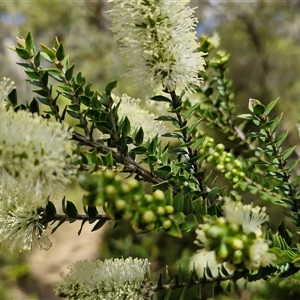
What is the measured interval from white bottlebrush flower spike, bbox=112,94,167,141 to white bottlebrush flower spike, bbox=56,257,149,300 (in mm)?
145

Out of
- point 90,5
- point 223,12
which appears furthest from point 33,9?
point 223,12

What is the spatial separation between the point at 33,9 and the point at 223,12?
2.90 meters

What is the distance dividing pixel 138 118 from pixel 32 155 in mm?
192

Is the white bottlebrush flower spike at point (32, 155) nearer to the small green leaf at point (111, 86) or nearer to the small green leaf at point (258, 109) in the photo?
the small green leaf at point (111, 86)

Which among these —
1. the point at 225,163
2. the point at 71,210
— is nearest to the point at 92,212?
the point at 71,210

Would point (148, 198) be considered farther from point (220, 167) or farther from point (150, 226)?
point (220, 167)

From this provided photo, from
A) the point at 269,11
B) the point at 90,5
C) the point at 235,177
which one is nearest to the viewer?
the point at 235,177

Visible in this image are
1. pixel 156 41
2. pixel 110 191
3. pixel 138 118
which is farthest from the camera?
pixel 138 118

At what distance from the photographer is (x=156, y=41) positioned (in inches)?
14.3

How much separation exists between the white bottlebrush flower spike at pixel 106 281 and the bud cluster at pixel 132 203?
0.15 metres

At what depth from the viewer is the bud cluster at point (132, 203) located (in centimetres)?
25

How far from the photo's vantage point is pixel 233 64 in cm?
278

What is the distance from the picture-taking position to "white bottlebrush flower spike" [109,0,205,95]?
1.18 ft

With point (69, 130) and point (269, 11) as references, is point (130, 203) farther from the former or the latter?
point (269, 11)
